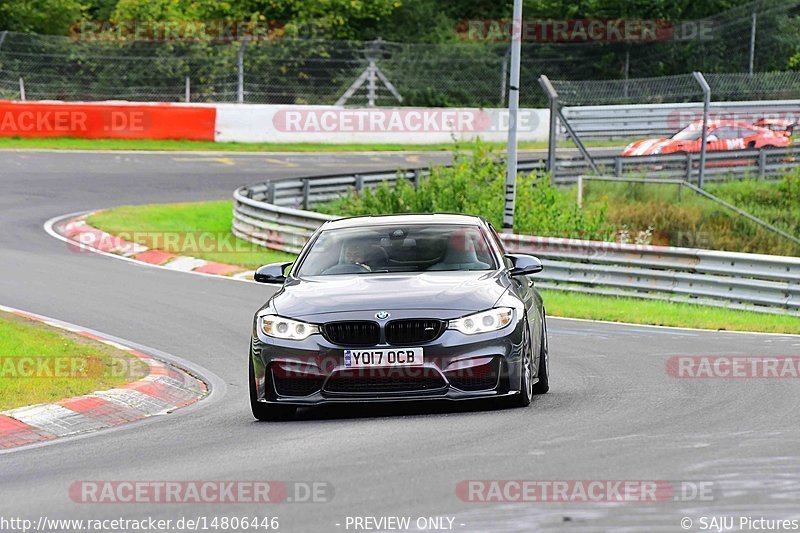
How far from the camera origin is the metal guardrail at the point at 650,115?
91.7 feet

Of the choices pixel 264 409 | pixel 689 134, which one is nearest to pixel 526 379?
pixel 264 409

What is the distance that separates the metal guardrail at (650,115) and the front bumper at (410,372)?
1841cm

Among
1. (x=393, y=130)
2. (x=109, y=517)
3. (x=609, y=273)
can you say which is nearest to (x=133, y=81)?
(x=393, y=130)

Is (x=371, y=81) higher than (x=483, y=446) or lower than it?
higher

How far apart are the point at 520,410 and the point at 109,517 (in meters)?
3.84

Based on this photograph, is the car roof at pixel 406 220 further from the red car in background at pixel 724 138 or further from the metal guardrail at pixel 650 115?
A: the red car in background at pixel 724 138

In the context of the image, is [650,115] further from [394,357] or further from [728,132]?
[394,357]

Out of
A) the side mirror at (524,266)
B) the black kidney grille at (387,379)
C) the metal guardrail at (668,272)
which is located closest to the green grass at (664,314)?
the metal guardrail at (668,272)

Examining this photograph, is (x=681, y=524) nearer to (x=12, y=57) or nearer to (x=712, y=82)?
(x=712, y=82)

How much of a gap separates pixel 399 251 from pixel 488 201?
48.0ft

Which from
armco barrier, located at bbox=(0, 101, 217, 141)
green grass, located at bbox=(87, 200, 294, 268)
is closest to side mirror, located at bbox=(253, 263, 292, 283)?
green grass, located at bbox=(87, 200, 294, 268)

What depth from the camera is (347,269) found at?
1073cm

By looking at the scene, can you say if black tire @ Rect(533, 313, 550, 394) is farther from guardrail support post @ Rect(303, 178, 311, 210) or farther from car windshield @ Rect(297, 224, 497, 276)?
guardrail support post @ Rect(303, 178, 311, 210)

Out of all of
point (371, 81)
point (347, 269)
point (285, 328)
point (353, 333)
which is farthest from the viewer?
point (371, 81)
